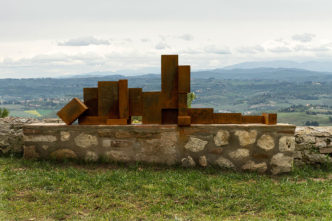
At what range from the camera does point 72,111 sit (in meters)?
6.32

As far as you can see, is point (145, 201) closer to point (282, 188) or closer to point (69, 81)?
point (282, 188)

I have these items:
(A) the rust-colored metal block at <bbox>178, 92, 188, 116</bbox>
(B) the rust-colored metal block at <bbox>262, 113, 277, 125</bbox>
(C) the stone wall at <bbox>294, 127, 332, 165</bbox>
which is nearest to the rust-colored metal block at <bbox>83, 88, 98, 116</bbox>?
(A) the rust-colored metal block at <bbox>178, 92, 188, 116</bbox>

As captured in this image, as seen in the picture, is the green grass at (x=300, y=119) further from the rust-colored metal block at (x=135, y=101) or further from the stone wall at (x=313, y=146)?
the rust-colored metal block at (x=135, y=101)

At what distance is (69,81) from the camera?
591 ft

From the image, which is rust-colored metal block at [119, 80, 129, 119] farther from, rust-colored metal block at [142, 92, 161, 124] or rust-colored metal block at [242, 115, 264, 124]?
rust-colored metal block at [242, 115, 264, 124]

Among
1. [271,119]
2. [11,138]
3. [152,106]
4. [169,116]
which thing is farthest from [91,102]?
[271,119]

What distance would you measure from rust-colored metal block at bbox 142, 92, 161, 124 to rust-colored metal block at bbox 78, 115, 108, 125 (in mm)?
775

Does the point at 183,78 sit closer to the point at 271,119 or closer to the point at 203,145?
the point at 203,145

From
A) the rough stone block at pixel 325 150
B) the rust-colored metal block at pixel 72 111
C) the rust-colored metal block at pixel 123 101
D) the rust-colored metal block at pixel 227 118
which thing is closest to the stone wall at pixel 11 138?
the rust-colored metal block at pixel 72 111

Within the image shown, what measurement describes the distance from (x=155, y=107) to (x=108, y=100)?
87 centimetres

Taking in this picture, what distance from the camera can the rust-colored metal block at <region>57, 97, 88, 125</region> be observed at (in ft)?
20.6

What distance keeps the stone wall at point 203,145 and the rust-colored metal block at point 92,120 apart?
16 cm

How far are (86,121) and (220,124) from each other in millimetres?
2407

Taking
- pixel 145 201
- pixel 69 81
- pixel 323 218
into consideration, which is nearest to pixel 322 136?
pixel 323 218
